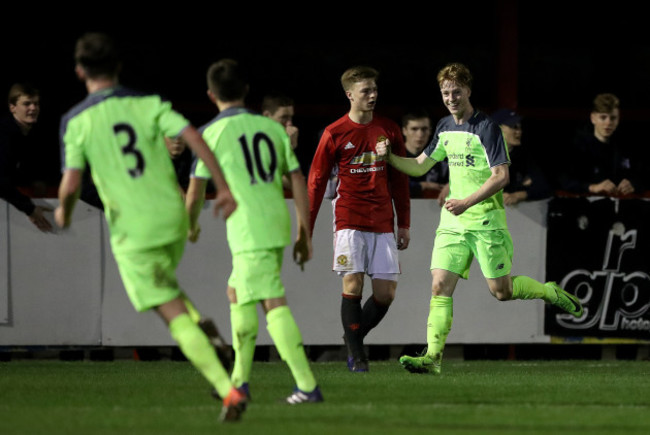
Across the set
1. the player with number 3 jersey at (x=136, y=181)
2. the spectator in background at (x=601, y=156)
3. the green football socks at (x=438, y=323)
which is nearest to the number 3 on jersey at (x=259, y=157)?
the player with number 3 jersey at (x=136, y=181)

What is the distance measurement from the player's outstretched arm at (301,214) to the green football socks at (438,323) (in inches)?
93.5

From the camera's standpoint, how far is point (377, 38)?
54.3 ft

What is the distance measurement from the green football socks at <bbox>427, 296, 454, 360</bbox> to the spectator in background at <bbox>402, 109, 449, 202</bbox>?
6.90 feet

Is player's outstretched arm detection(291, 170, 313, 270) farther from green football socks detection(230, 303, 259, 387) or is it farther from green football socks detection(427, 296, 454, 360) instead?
green football socks detection(427, 296, 454, 360)

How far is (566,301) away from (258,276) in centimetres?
390

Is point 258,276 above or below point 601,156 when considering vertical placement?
below

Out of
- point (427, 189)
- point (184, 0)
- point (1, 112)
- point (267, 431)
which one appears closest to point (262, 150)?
point (267, 431)

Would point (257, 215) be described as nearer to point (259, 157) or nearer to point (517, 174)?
point (259, 157)

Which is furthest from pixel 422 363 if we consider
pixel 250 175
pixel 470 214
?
pixel 250 175

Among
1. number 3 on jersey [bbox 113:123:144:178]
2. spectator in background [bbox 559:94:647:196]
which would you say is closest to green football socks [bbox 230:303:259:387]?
number 3 on jersey [bbox 113:123:144:178]

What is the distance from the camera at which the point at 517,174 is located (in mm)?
11547

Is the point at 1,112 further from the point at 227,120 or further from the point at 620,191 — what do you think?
the point at 227,120

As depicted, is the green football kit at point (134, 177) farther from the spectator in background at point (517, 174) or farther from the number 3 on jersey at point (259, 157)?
the spectator in background at point (517, 174)

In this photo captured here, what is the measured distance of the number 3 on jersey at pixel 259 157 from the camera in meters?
7.24
